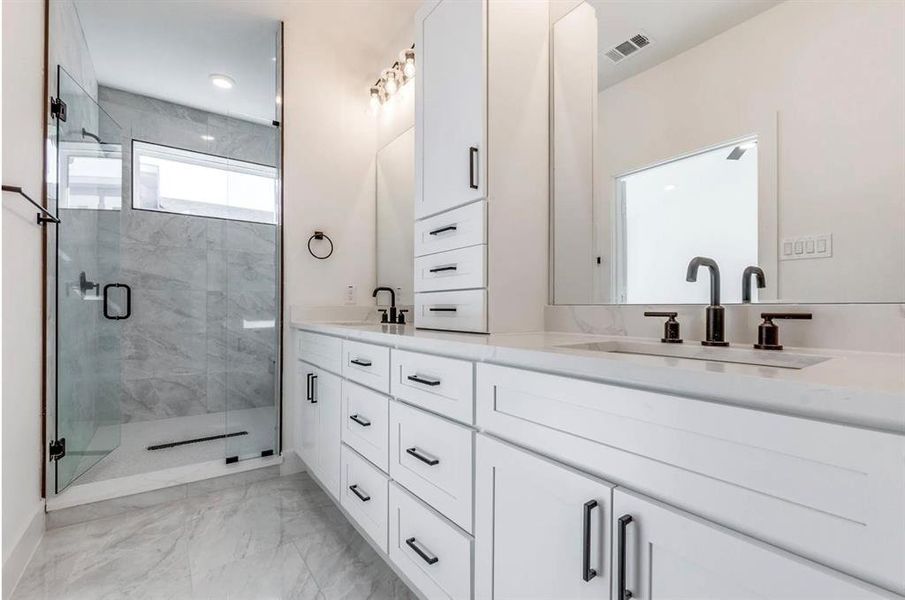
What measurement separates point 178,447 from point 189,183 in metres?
1.91

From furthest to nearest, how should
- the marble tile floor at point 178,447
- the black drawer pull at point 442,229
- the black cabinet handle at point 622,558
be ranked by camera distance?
the marble tile floor at point 178,447 → the black drawer pull at point 442,229 → the black cabinet handle at point 622,558

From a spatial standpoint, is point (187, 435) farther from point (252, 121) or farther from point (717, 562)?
point (717, 562)

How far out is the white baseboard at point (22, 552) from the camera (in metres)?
1.44

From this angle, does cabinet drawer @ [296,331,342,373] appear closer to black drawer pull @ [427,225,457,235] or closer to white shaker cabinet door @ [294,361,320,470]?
white shaker cabinet door @ [294,361,320,470]

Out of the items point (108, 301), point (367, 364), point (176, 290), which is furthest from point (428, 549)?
point (176, 290)

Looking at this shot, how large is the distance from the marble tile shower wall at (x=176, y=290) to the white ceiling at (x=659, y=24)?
2.41 meters

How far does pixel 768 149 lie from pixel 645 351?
2.03 ft

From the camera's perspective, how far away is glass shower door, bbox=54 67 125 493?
205cm

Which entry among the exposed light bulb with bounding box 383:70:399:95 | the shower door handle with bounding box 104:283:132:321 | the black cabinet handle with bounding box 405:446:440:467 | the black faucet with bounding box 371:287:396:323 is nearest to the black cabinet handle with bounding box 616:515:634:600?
the black cabinet handle with bounding box 405:446:440:467

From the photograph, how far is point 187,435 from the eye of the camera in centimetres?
287

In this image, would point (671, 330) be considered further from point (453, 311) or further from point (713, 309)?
point (453, 311)

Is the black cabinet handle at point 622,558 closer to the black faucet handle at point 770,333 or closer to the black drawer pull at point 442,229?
the black faucet handle at point 770,333

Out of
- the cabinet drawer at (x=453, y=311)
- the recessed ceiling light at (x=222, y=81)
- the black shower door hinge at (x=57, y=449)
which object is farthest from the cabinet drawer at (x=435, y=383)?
the recessed ceiling light at (x=222, y=81)

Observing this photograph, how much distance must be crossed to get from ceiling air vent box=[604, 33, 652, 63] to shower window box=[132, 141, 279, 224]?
2.30 m
